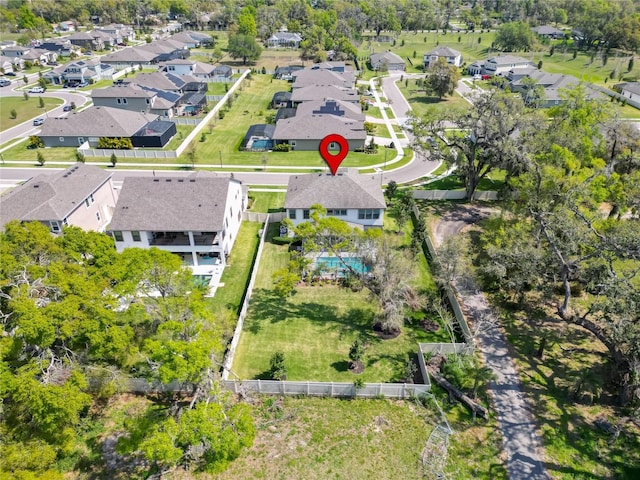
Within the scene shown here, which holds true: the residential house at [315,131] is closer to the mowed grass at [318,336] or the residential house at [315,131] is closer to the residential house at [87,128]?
the residential house at [87,128]

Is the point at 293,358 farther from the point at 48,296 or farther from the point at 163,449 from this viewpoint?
the point at 48,296

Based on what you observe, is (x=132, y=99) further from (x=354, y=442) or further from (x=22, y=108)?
(x=354, y=442)

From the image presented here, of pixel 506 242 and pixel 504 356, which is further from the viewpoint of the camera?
pixel 506 242

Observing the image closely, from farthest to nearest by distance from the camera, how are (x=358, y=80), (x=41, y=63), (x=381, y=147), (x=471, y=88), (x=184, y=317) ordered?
(x=41, y=63), (x=358, y=80), (x=471, y=88), (x=381, y=147), (x=184, y=317)

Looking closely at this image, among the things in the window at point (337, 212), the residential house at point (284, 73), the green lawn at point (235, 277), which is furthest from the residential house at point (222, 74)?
the window at point (337, 212)

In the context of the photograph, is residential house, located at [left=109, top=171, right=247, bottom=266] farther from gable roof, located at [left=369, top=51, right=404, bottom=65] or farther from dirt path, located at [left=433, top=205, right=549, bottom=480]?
gable roof, located at [left=369, top=51, right=404, bottom=65]

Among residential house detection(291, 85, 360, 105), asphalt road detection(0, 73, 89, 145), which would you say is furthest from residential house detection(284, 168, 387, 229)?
asphalt road detection(0, 73, 89, 145)

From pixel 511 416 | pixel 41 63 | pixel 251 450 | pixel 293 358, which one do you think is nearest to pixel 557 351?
pixel 511 416

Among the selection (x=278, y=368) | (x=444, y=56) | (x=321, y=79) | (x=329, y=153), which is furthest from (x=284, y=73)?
(x=278, y=368)
